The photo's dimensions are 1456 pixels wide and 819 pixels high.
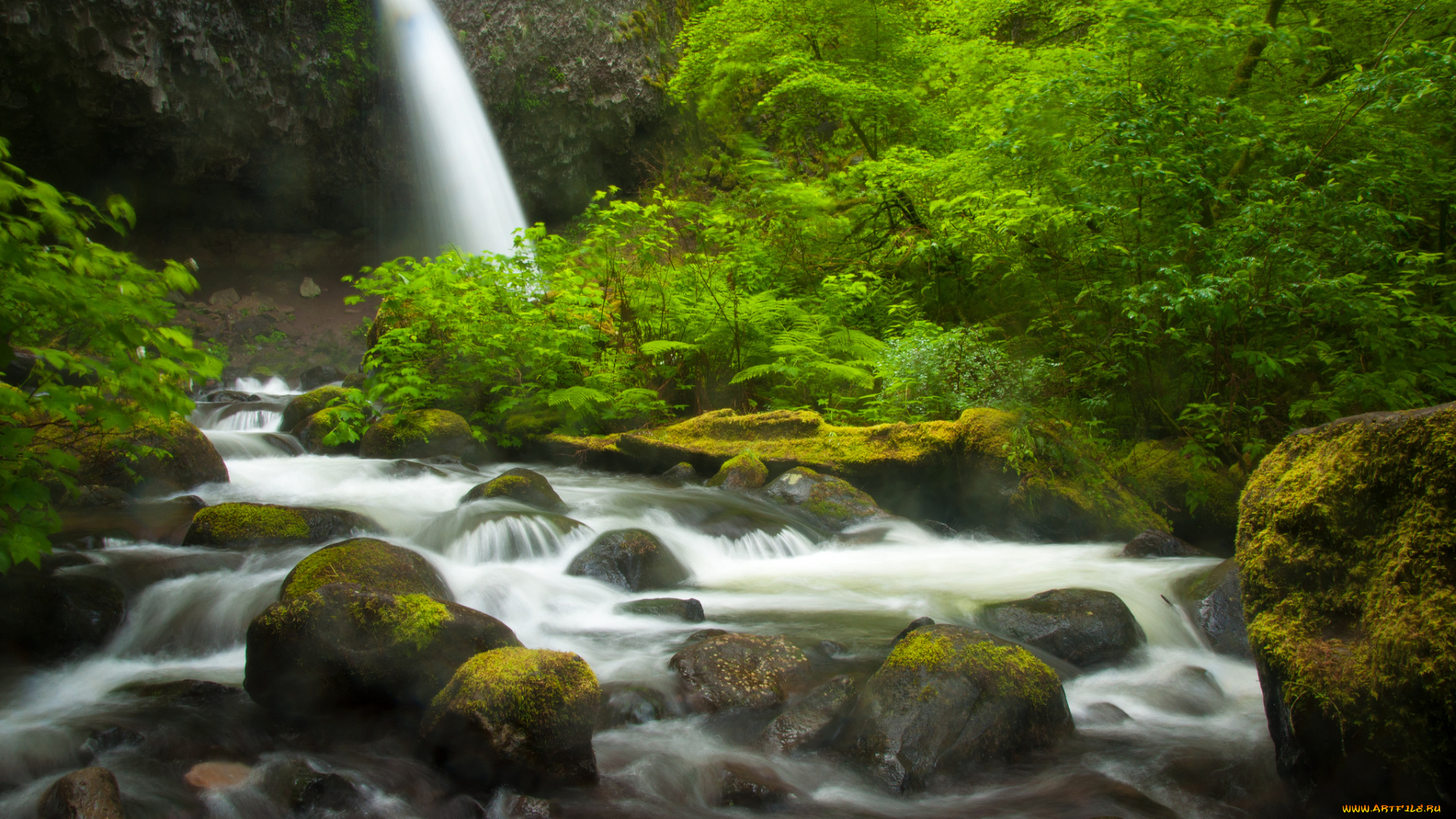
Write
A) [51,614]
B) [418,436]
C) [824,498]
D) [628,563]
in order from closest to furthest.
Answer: [51,614]
[628,563]
[824,498]
[418,436]

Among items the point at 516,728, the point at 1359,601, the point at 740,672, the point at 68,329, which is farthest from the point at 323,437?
the point at 1359,601

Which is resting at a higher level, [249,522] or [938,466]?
[938,466]

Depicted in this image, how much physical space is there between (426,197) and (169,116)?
6410mm

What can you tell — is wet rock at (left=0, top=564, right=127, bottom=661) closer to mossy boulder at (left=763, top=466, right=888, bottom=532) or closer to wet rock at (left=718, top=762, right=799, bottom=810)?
wet rock at (left=718, top=762, right=799, bottom=810)

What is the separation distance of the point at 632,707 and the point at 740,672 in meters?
0.60

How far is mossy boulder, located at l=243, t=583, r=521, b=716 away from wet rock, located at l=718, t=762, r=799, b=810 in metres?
1.42

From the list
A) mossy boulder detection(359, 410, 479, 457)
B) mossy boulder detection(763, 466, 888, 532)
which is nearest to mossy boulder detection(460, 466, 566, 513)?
Result: mossy boulder detection(763, 466, 888, 532)

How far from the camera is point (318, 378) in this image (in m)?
18.1

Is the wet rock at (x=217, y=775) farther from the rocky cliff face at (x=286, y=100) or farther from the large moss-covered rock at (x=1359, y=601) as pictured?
the rocky cliff face at (x=286, y=100)

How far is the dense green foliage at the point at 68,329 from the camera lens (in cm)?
249

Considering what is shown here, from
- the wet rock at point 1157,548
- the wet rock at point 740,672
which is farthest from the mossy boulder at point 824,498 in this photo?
the wet rock at point 740,672

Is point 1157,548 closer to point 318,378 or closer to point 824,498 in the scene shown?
point 824,498

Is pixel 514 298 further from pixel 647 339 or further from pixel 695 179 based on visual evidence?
pixel 695 179

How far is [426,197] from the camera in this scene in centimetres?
2141
